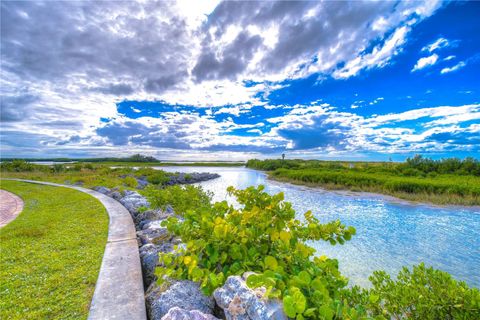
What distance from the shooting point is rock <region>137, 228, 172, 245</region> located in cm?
454

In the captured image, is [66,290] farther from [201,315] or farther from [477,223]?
[477,223]

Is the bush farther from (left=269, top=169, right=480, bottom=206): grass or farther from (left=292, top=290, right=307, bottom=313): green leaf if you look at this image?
(left=269, top=169, right=480, bottom=206): grass

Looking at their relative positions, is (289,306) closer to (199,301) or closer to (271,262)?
(271,262)

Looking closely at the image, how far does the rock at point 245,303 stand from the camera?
1.63m

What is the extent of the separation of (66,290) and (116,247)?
1.34 meters

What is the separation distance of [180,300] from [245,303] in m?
0.93

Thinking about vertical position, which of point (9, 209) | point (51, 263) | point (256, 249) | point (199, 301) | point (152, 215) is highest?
point (256, 249)

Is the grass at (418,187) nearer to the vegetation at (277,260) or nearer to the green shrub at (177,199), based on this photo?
the green shrub at (177,199)

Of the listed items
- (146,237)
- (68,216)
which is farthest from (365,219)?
(68,216)

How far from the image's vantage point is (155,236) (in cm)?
480

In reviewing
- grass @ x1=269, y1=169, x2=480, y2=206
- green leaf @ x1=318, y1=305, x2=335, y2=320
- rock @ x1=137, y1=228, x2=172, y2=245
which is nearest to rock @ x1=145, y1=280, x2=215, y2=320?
green leaf @ x1=318, y1=305, x2=335, y2=320

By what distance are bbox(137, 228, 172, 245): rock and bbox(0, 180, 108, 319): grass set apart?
75 cm

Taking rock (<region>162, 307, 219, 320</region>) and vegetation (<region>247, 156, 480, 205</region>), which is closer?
rock (<region>162, 307, 219, 320</region>)

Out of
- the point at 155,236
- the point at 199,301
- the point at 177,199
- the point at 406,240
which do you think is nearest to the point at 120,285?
the point at 199,301
